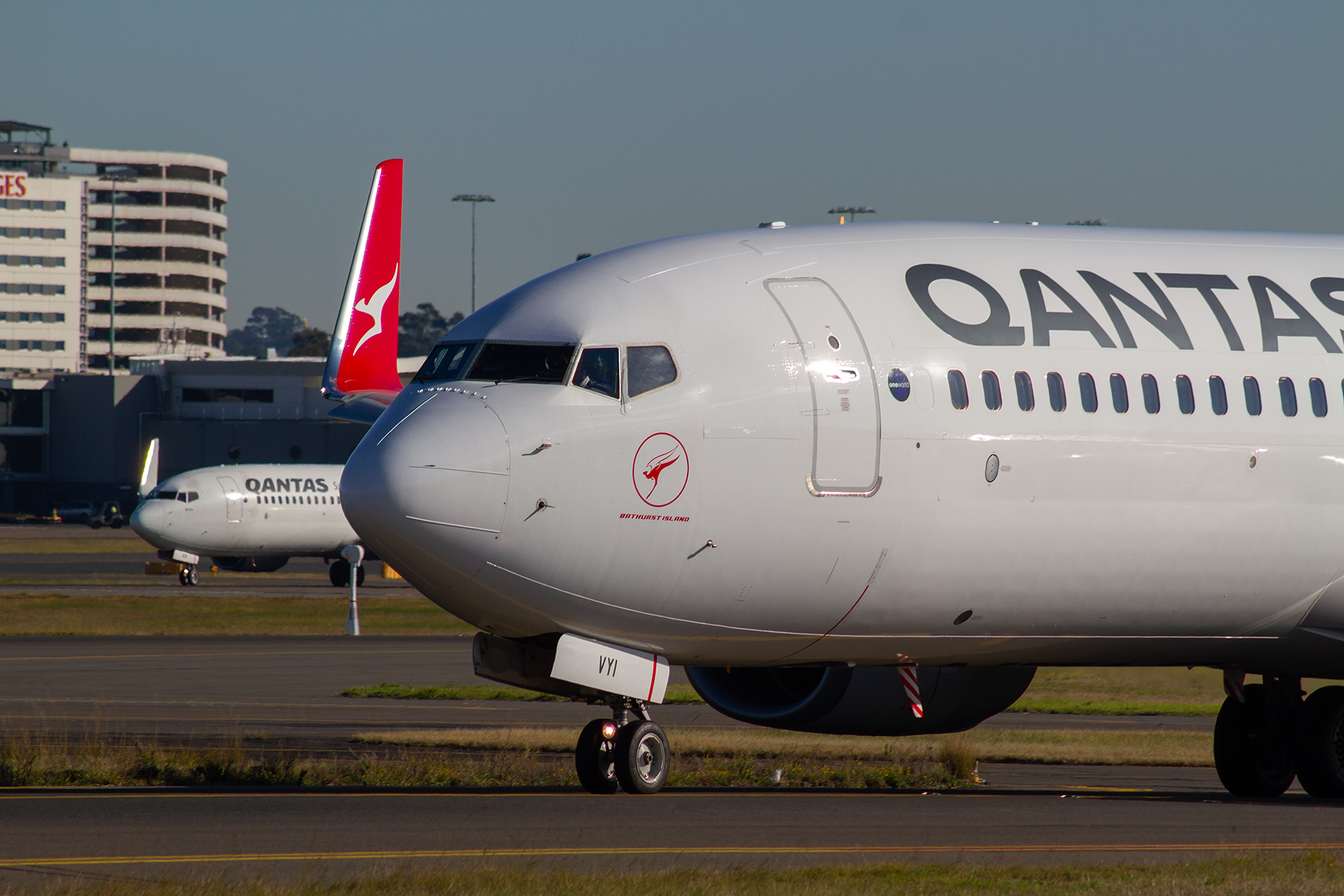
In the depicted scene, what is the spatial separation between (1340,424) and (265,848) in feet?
37.7

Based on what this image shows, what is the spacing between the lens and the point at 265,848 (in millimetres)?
13398

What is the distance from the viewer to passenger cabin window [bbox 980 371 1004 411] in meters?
16.6

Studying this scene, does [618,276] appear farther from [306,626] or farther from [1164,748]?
[306,626]

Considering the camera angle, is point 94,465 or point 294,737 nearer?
point 294,737

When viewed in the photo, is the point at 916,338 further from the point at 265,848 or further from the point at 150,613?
the point at 150,613

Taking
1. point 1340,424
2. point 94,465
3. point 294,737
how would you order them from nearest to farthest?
1. point 1340,424
2. point 294,737
3. point 94,465

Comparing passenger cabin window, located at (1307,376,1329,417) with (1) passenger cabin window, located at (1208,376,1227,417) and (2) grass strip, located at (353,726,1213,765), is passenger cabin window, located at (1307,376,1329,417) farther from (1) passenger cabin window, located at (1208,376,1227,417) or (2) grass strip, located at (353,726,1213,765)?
(2) grass strip, located at (353,726,1213,765)

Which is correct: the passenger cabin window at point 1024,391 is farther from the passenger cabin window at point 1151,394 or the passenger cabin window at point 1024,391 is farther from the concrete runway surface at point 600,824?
the concrete runway surface at point 600,824

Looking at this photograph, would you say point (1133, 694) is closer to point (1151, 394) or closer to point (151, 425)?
point (1151, 394)

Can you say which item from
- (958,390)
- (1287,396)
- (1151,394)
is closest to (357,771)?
(958,390)

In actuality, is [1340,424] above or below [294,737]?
above

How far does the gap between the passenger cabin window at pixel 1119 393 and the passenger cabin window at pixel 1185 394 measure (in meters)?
A: 0.59

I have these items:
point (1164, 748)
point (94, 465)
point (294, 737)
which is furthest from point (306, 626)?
point (94, 465)

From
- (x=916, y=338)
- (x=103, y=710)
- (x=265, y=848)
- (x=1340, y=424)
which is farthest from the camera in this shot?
(x=103, y=710)
